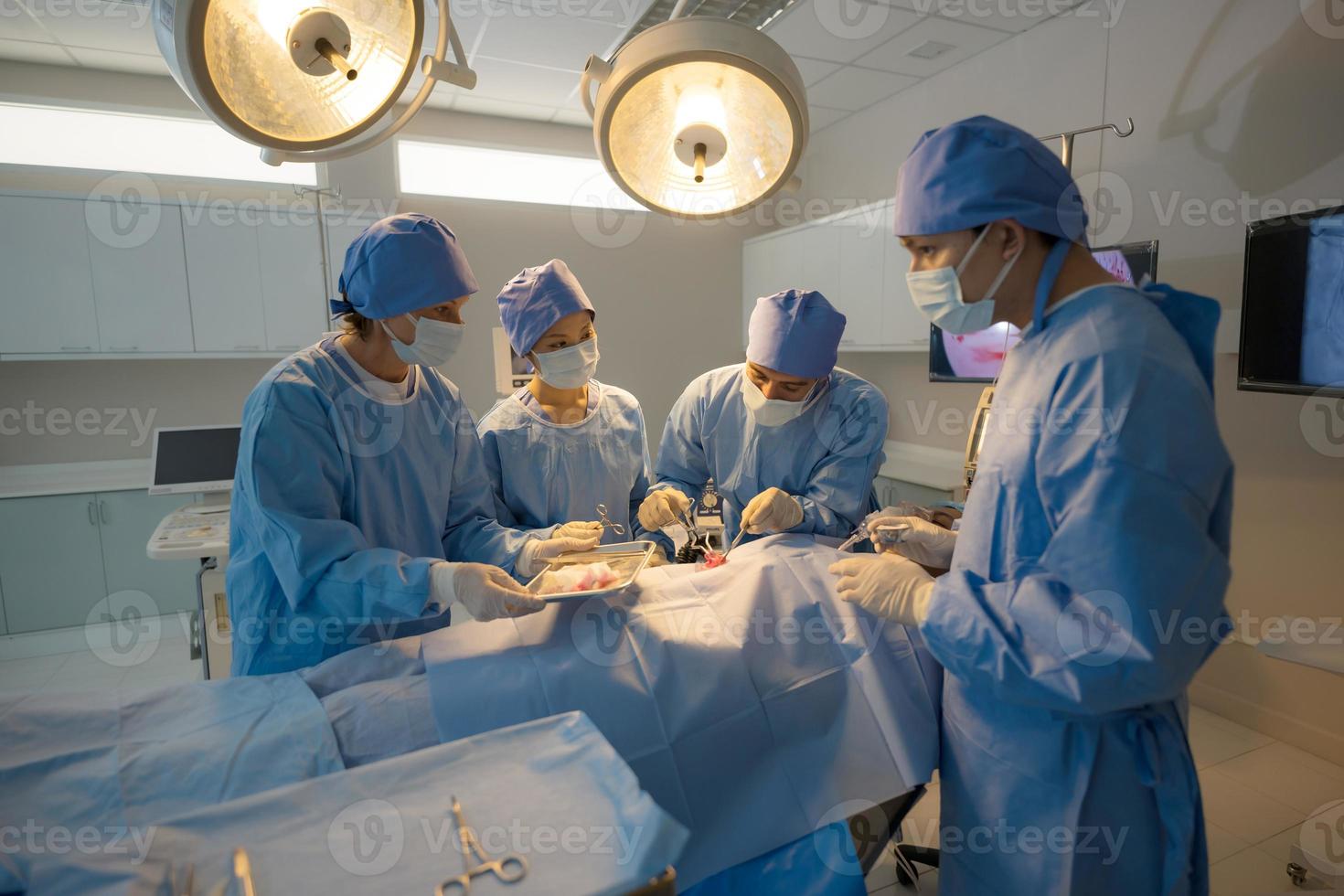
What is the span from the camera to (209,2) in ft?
2.08

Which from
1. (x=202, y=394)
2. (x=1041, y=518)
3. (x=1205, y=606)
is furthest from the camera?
(x=202, y=394)

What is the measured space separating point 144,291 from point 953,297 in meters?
4.33

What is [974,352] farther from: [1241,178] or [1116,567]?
[1116,567]

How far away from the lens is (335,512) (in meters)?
1.46

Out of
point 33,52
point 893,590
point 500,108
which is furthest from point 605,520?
point 33,52

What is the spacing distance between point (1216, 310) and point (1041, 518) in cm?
44

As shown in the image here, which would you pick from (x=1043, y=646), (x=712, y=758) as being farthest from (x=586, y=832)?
(x=1043, y=646)

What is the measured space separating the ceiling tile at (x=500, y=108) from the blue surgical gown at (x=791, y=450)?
328 cm

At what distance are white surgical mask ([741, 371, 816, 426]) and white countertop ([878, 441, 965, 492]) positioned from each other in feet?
7.18

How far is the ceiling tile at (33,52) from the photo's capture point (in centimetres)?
374

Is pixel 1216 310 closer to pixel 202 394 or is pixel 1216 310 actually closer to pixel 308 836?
pixel 308 836

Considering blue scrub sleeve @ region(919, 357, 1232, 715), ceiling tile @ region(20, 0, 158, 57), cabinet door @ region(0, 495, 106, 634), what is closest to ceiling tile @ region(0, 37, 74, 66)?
ceiling tile @ region(20, 0, 158, 57)

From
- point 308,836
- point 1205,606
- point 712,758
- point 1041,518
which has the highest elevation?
point 1041,518

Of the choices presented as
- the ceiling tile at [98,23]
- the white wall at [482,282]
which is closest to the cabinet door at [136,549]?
the white wall at [482,282]
